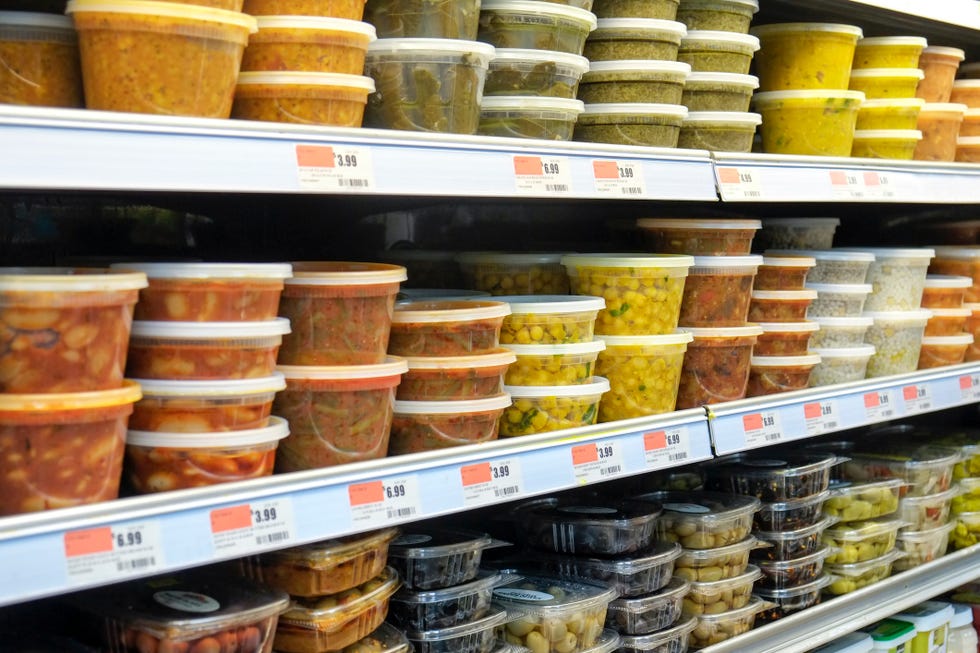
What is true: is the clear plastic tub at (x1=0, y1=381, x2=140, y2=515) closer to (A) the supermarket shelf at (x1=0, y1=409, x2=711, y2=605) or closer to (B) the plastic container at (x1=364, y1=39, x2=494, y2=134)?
(A) the supermarket shelf at (x1=0, y1=409, x2=711, y2=605)

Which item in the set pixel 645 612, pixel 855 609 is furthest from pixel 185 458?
pixel 855 609

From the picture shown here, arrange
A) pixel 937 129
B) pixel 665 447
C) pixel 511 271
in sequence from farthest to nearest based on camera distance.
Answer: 1. pixel 937 129
2. pixel 511 271
3. pixel 665 447

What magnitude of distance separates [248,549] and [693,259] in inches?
40.6

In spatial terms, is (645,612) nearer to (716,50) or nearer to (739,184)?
(739,184)

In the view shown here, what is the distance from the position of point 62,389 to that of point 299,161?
1.23ft

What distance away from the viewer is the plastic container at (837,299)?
7.59 ft

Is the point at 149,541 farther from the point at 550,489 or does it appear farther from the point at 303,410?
the point at 550,489

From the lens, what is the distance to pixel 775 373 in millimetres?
2162

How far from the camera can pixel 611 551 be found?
6.37ft

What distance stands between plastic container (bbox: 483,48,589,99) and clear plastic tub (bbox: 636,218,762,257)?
1.49 ft

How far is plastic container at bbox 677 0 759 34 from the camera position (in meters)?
2.03

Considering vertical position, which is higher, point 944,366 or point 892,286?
point 892,286

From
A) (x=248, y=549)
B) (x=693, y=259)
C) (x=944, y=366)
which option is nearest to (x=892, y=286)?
(x=944, y=366)

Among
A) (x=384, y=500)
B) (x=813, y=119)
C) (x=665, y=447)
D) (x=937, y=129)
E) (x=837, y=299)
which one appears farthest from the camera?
(x=937, y=129)
